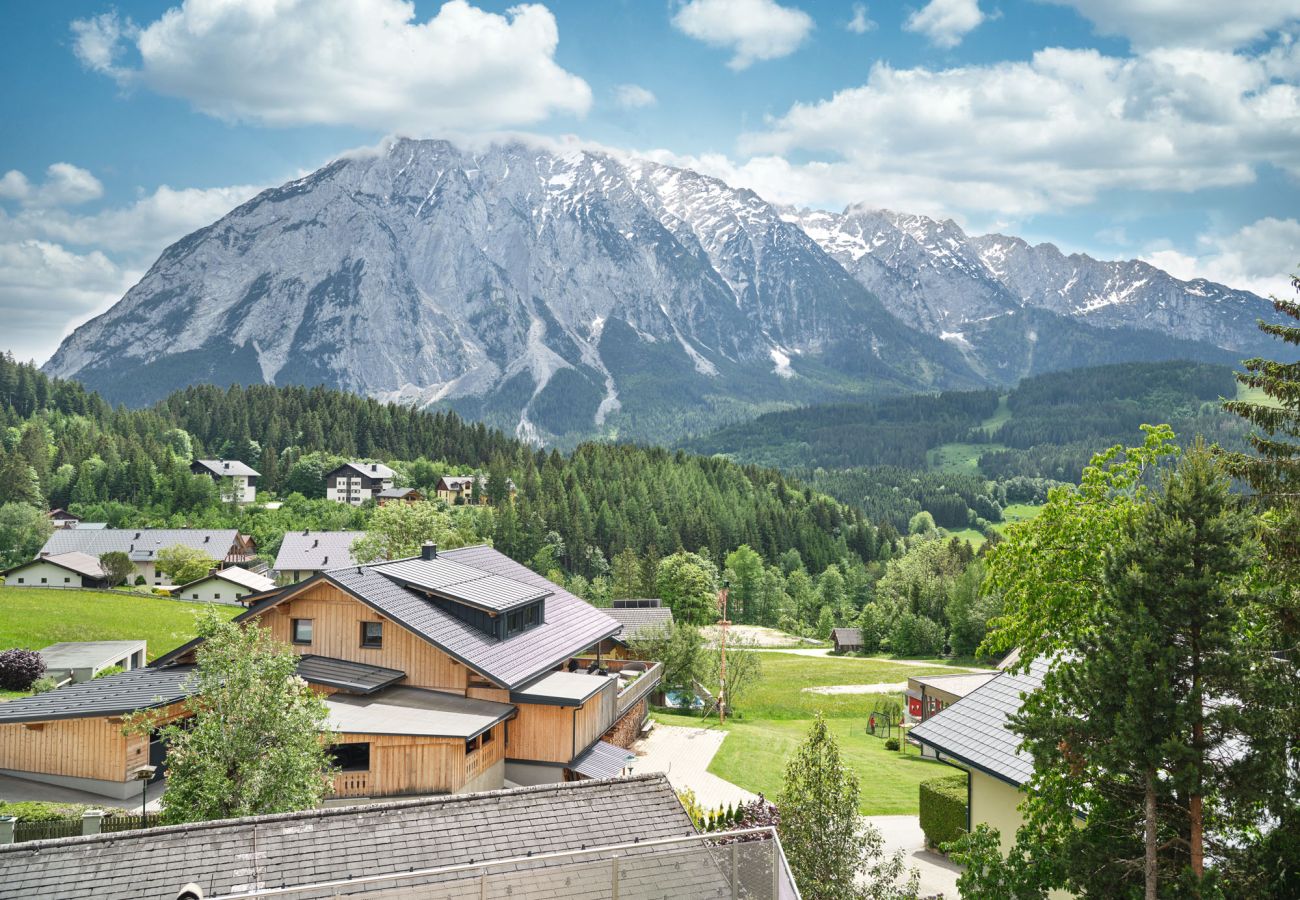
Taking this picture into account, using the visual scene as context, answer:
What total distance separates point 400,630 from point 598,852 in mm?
22554

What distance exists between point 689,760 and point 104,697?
2212 cm

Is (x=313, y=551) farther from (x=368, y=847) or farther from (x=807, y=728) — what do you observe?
(x=368, y=847)

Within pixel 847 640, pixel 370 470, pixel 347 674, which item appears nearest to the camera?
pixel 347 674

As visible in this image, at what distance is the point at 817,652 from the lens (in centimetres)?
9806

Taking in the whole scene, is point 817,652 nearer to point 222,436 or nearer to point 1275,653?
point 1275,653

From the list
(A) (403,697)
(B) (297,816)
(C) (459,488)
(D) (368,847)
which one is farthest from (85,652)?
(C) (459,488)

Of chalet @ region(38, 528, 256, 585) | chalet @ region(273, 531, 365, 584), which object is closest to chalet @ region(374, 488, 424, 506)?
chalet @ region(273, 531, 365, 584)

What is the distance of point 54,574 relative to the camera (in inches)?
3346

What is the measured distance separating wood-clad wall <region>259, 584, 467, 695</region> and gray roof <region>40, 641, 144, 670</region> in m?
15.1

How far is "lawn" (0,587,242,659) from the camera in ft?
171

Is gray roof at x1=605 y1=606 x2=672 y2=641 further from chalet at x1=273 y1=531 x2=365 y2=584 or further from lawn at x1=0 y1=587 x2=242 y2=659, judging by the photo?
chalet at x1=273 y1=531 x2=365 y2=584

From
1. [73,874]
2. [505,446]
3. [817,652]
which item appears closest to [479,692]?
[73,874]

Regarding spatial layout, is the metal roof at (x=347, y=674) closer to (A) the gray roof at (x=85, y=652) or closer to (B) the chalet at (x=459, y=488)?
(A) the gray roof at (x=85, y=652)

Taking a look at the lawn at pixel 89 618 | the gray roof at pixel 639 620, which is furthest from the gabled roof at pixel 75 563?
the gray roof at pixel 639 620
